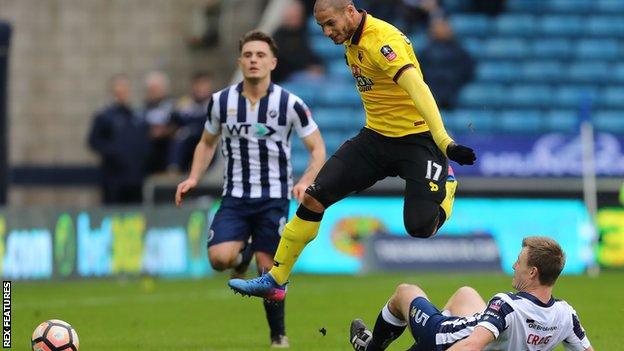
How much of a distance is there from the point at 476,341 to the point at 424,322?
0.65 m

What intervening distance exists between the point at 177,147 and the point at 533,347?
42.5ft

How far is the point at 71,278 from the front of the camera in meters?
18.1

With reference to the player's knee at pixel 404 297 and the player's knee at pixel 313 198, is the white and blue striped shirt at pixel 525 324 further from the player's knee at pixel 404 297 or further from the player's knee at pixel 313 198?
the player's knee at pixel 313 198

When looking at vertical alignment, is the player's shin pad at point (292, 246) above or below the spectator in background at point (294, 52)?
below

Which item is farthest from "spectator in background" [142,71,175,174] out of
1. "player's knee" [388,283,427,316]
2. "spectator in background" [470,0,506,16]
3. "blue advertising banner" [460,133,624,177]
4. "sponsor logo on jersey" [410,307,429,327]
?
"sponsor logo on jersey" [410,307,429,327]

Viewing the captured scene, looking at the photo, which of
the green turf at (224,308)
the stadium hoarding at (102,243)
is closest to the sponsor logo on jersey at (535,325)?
the green turf at (224,308)

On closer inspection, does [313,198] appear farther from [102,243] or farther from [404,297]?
[102,243]

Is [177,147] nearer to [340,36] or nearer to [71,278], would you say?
[71,278]

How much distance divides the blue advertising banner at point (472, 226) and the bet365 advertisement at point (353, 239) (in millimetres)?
13

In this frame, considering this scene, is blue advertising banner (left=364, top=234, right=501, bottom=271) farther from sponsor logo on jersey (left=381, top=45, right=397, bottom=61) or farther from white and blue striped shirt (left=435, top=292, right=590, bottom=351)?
white and blue striped shirt (left=435, top=292, right=590, bottom=351)

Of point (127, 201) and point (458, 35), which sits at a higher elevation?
point (458, 35)

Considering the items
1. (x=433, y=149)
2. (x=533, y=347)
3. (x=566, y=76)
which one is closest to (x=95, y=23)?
(x=566, y=76)

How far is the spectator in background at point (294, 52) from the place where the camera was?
22078 mm

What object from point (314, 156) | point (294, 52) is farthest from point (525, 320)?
point (294, 52)
